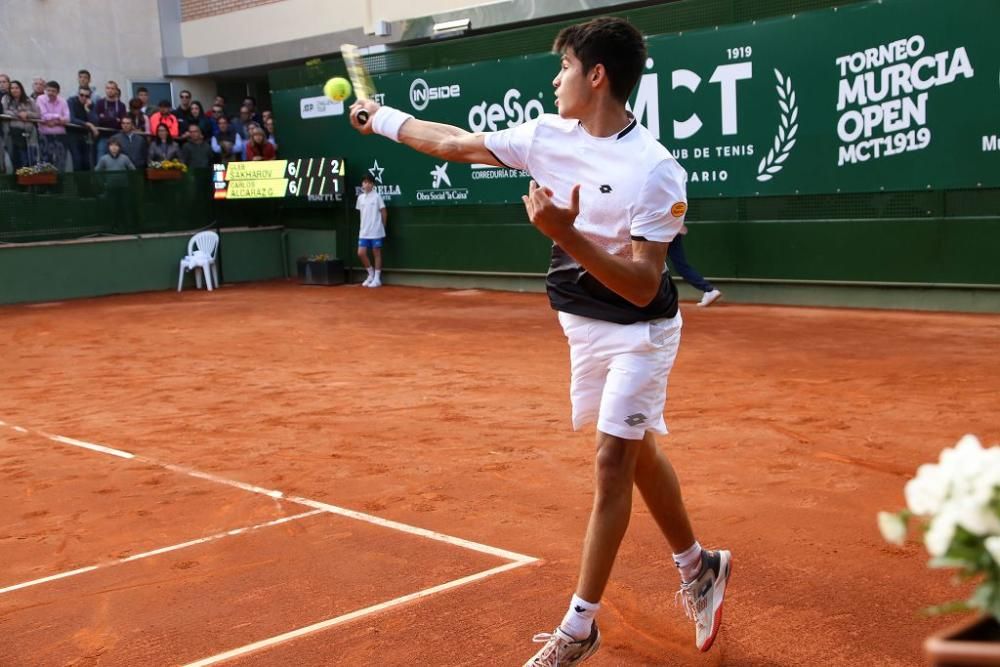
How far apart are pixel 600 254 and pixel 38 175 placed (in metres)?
18.8

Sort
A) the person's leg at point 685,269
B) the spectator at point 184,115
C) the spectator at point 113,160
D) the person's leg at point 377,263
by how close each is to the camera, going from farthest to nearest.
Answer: the spectator at point 184,115
the spectator at point 113,160
the person's leg at point 377,263
the person's leg at point 685,269

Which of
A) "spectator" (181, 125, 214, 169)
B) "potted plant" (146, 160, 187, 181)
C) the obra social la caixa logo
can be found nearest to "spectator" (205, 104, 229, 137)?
"spectator" (181, 125, 214, 169)

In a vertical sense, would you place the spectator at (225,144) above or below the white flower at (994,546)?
above

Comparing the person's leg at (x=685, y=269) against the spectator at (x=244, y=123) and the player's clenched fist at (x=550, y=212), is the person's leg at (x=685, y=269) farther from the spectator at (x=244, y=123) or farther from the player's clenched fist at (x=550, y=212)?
the spectator at (x=244, y=123)

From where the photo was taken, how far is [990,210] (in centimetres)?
1338

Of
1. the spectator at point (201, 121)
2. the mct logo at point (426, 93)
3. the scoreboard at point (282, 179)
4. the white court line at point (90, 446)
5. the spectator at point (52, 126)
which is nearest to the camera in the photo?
the white court line at point (90, 446)

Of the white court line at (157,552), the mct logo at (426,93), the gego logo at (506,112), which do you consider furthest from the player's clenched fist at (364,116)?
the mct logo at (426,93)

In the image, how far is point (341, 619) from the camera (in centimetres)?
467

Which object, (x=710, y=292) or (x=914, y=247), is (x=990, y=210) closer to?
(x=914, y=247)

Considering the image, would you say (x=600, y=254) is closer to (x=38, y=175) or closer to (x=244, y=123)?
(x=38, y=175)

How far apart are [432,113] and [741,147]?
623 centimetres

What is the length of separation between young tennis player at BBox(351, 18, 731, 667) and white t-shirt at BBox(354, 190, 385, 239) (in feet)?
53.4

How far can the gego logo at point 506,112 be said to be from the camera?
58.6 feet

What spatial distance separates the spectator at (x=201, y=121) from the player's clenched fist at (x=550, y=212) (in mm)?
20960
